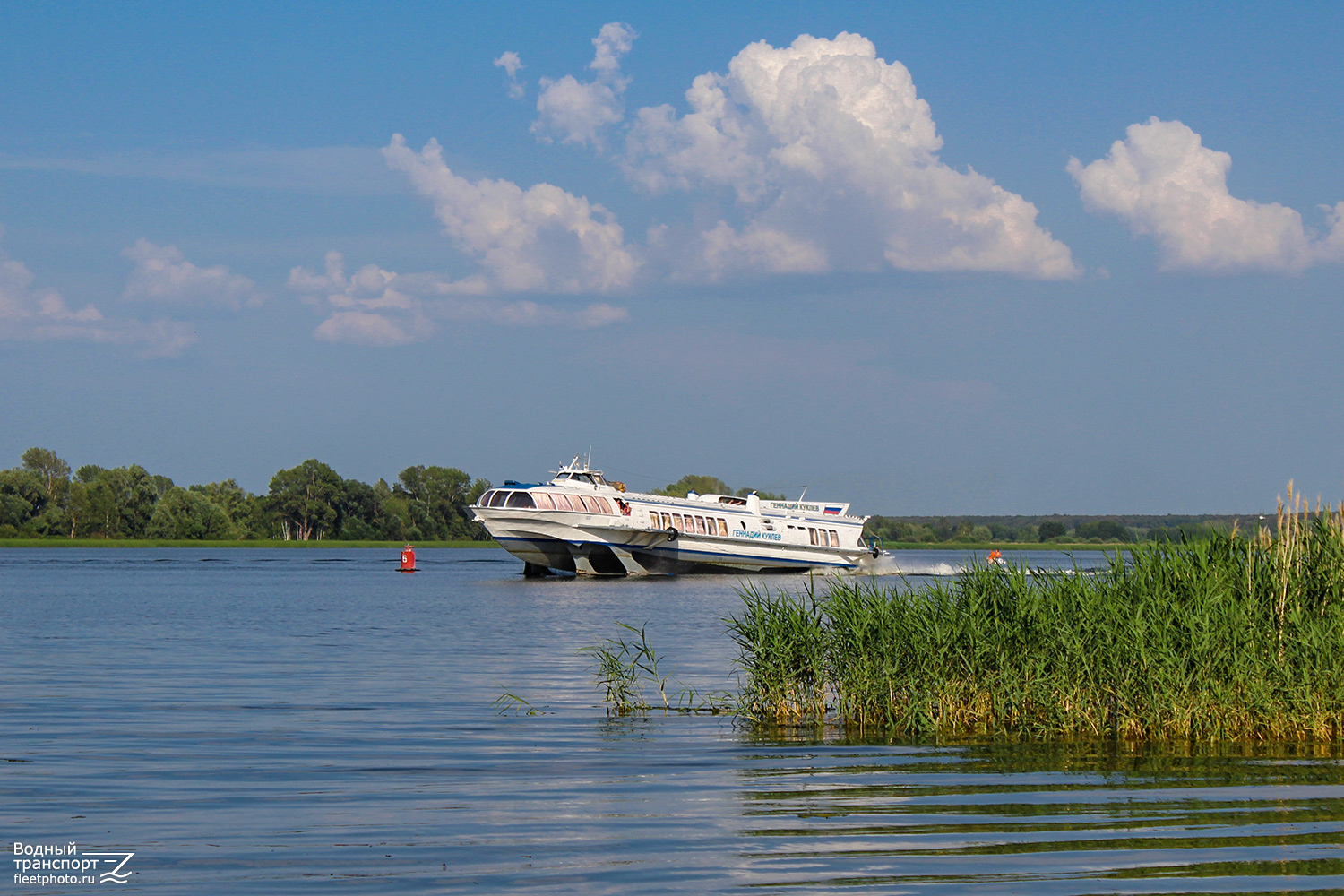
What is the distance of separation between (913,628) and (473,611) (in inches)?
1333

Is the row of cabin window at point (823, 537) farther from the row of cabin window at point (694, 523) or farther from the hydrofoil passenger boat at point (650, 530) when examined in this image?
the row of cabin window at point (694, 523)

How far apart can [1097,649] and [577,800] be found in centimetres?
707

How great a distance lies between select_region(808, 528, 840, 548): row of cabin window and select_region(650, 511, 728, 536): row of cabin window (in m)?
5.63

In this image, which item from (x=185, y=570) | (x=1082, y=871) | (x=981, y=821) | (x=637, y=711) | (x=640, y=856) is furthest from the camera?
(x=185, y=570)

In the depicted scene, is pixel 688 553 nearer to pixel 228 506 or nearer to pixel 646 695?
pixel 646 695

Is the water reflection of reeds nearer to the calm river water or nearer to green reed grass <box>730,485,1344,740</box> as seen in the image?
the calm river water

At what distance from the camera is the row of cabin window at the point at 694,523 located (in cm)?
7162

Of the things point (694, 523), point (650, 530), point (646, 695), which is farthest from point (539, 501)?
point (646, 695)

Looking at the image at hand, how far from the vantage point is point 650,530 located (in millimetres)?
70438

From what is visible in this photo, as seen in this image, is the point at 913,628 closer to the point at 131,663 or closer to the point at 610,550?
the point at 131,663

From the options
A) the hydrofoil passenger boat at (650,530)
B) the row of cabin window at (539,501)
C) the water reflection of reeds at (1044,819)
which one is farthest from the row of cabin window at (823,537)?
the water reflection of reeds at (1044,819)

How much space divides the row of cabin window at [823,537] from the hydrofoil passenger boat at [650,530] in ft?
0.17

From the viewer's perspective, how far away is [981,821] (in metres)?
12.1

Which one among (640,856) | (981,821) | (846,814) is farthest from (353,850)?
(981,821)
